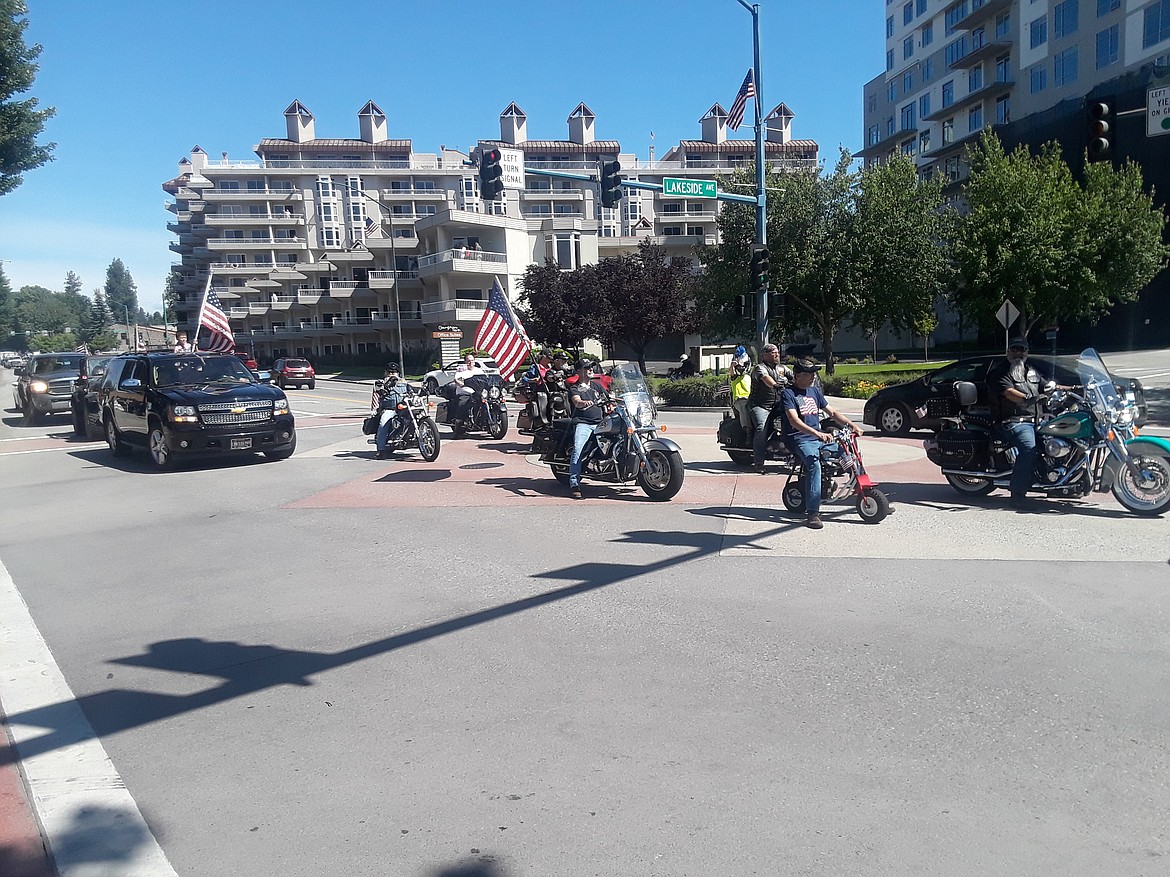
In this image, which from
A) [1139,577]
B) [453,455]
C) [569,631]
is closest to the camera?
[569,631]

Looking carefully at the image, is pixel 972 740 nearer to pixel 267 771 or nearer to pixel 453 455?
pixel 267 771

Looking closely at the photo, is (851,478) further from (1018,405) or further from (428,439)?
(428,439)

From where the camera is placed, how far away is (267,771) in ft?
13.3

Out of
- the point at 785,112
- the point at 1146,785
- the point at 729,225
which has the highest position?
the point at 785,112

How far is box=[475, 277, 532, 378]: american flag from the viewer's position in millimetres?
16500

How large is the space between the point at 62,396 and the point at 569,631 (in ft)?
83.6

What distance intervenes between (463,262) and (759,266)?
44.9 m

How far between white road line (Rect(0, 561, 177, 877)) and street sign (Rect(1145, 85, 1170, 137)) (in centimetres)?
1548

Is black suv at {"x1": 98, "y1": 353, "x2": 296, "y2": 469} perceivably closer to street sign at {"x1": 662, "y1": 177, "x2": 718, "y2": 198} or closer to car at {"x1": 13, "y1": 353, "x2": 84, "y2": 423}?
street sign at {"x1": 662, "y1": 177, "x2": 718, "y2": 198}

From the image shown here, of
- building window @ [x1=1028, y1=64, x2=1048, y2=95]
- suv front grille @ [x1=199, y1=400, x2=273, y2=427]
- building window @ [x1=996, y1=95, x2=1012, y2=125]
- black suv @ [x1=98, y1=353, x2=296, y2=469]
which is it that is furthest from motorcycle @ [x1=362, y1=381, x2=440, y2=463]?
building window @ [x1=996, y1=95, x2=1012, y2=125]

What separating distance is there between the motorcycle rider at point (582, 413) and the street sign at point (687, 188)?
10.3 m

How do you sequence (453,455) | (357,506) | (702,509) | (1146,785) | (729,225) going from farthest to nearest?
(729,225) → (453,455) → (357,506) → (702,509) → (1146,785)

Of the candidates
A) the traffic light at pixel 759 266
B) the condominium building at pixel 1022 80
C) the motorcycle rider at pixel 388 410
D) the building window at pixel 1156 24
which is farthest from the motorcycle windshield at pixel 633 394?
the building window at pixel 1156 24

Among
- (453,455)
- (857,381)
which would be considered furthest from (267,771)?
(857,381)
